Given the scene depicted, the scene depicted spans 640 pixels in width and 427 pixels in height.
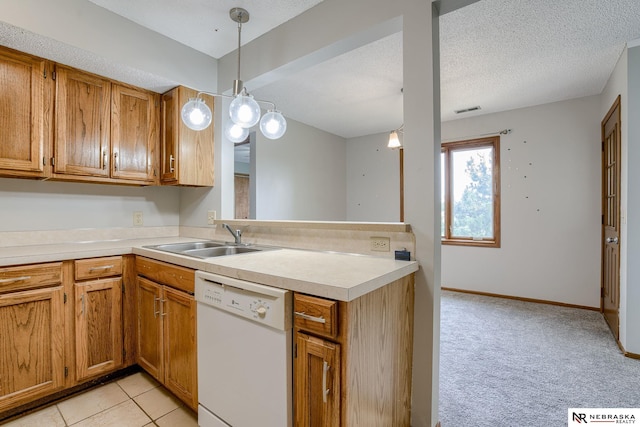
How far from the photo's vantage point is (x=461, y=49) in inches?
96.6

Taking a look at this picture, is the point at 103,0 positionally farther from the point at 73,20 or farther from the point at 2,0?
the point at 2,0

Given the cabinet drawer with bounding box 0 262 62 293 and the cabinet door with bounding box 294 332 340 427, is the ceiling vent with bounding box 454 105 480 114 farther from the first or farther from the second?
the cabinet drawer with bounding box 0 262 62 293

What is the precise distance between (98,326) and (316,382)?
1652 millimetres

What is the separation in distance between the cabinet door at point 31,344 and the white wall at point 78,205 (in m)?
0.72

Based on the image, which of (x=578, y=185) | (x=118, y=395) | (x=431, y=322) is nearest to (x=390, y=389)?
(x=431, y=322)

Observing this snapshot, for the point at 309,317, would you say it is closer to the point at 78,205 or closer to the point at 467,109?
the point at 78,205

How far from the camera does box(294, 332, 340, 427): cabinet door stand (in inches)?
41.1

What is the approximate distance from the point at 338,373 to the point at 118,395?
1.69 meters

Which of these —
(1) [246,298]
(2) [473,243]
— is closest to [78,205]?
(1) [246,298]

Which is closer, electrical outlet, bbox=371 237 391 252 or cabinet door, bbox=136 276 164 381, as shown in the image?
electrical outlet, bbox=371 237 391 252

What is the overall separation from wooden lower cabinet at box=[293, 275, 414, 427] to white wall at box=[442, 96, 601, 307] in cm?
342

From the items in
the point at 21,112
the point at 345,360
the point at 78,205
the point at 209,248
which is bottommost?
the point at 345,360

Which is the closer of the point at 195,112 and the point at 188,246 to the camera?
the point at 195,112

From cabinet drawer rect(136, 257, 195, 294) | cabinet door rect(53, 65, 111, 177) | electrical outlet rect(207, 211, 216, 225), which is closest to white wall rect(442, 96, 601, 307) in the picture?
electrical outlet rect(207, 211, 216, 225)
